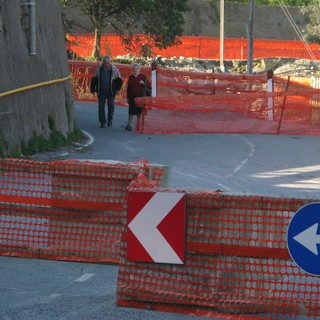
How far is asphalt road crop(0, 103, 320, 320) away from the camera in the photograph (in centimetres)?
743

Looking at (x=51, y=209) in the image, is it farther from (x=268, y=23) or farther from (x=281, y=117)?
(x=268, y=23)

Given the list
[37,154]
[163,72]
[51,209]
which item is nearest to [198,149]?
[37,154]

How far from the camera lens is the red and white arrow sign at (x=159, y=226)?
7262 mm

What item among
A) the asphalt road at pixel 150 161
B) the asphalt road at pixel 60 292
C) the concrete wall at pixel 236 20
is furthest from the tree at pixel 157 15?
the concrete wall at pixel 236 20

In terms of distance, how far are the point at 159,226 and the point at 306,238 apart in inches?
45.9

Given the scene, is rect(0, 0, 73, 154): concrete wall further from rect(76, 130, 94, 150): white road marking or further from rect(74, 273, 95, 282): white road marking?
rect(74, 273, 95, 282): white road marking

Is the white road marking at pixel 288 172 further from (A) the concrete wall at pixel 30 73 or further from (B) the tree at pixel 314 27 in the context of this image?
(B) the tree at pixel 314 27

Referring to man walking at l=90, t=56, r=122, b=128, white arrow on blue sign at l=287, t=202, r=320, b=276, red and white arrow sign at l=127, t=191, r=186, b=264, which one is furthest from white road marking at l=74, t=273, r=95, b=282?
man walking at l=90, t=56, r=122, b=128

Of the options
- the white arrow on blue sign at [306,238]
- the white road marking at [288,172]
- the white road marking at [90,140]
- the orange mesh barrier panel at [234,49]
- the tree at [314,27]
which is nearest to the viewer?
the white arrow on blue sign at [306,238]

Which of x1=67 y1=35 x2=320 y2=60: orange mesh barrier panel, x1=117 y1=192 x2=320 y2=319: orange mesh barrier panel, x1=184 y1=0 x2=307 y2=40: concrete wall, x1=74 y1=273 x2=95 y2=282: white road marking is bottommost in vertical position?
x1=67 y1=35 x2=320 y2=60: orange mesh barrier panel

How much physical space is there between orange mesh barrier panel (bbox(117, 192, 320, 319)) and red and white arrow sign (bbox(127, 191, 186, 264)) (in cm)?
8

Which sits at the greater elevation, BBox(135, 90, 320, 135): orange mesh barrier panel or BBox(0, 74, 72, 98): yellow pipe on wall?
BBox(0, 74, 72, 98): yellow pipe on wall

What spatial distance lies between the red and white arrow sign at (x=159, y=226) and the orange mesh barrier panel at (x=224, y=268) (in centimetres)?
8

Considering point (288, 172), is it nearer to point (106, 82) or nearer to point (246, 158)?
point (246, 158)
